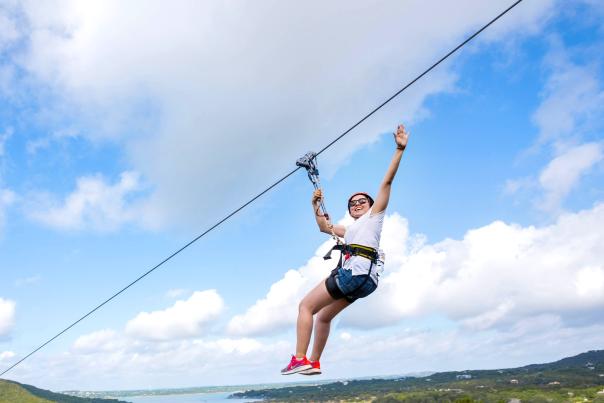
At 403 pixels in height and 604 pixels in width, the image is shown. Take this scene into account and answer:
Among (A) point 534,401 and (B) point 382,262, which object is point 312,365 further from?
(A) point 534,401

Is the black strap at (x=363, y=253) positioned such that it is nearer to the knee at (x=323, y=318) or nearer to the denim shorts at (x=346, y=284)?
the denim shorts at (x=346, y=284)

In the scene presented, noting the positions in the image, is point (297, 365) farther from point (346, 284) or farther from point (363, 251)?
point (363, 251)

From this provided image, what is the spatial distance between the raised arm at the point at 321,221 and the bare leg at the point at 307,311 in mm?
989

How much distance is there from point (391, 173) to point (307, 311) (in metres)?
1.80

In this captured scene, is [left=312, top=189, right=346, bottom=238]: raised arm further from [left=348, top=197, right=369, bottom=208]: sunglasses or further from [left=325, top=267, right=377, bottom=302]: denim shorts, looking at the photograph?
[left=325, top=267, right=377, bottom=302]: denim shorts

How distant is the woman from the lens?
5.37 metres

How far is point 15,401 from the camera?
178m

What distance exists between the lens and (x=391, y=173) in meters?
5.27

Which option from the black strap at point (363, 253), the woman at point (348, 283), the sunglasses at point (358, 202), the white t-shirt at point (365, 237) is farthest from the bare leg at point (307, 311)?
the sunglasses at point (358, 202)

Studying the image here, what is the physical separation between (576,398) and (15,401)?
195 m

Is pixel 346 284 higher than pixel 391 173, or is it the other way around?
pixel 391 173

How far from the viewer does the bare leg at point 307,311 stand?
543 cm

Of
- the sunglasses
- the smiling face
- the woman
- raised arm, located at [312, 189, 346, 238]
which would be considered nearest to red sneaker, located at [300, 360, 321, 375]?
the woman

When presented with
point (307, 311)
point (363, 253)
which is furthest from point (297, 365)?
point (363, 253)
